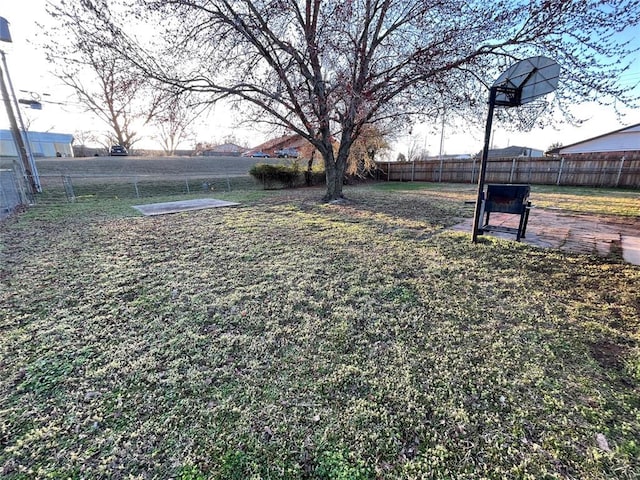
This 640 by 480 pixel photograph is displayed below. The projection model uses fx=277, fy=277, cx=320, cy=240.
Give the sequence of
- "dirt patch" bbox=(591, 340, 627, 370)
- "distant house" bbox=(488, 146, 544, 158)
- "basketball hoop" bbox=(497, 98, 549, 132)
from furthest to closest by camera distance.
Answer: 1. "distant house" bbox=(488, 146, 544, 158)
2. "basketball hoop" bbox=(497, 98, 549, 132)
3. "dirt patch" bbox=(591, 340, 627, 370)

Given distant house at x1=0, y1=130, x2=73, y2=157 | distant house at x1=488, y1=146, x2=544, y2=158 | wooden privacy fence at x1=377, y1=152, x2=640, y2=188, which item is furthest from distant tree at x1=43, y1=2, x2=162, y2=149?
distant house at x1=488, y1=146, x2=544, y2=158

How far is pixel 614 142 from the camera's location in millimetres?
17516

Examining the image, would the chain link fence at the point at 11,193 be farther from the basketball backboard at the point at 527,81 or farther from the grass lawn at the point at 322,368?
the basketball backboard at the point at 527,81

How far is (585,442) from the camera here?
133cm

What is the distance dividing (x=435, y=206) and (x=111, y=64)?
8887 millimetres

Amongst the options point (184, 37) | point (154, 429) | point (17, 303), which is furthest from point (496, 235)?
point (184, 37)

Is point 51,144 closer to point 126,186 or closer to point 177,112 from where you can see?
point 126,186

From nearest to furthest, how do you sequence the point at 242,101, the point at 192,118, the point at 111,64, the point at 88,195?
the point at 111,64 → the point at 192,118 → the point at 242,101 → the point at 88,195

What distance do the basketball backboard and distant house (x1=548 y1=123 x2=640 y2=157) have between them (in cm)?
1727

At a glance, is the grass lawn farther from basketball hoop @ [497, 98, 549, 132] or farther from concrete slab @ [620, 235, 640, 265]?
basketball hoop @ [497, 98, 549, 132]

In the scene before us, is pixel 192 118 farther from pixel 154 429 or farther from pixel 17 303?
pixel 154 429

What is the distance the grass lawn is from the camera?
1302mm

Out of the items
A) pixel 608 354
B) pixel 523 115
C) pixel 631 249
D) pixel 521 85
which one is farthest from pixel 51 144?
pixel 631 249

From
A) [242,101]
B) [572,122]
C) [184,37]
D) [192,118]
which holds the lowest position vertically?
[572,122]
